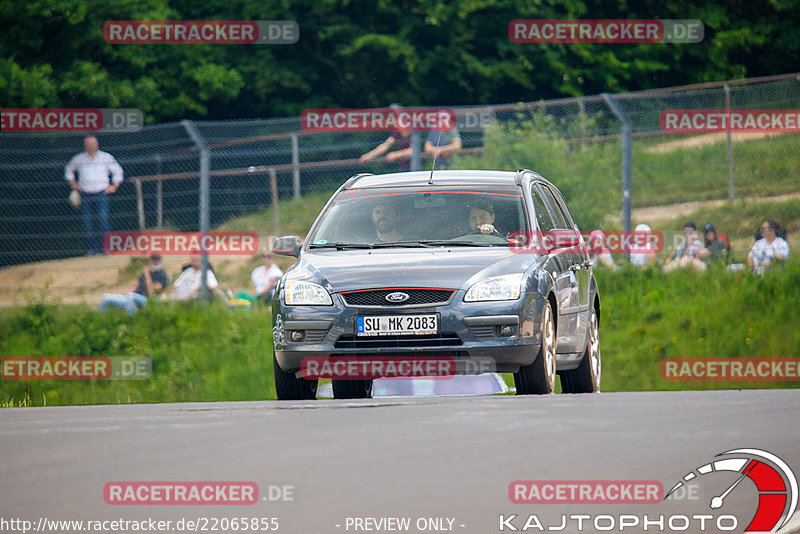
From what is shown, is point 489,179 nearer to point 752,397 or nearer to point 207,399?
point 752,397

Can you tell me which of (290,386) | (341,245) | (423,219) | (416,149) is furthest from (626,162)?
(290,386)

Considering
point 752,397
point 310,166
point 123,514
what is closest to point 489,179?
point 752,397

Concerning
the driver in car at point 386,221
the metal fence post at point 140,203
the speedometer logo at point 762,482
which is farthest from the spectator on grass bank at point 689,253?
the speedometer logo at point 762,482

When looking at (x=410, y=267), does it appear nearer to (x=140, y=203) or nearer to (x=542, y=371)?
(x=542, y=371)

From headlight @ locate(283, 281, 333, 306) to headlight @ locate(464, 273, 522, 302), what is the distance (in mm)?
997

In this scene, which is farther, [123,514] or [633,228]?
[633,228]

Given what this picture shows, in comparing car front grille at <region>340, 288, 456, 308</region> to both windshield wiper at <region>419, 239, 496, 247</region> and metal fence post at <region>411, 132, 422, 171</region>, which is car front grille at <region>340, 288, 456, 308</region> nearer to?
windshield wiper at <region>419, 239, 496, 247</region>

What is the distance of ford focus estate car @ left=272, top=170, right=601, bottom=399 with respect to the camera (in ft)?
32.8

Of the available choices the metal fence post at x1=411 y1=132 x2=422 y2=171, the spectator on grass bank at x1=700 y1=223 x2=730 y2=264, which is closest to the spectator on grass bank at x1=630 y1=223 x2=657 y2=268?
the spectator on grass bank at x1=700 y1=223 x2=730 y2=264

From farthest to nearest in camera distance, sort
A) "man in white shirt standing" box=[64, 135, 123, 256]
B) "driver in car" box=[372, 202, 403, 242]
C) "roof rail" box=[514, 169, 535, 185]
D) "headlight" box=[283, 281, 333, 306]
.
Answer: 1. "man in white shirt standing" box=[64, 135, 123, 256]
2. "roof rail" box=[514, 169, 535, 185]
3. "driver in car" box=[372, 202, 403, 242]
4. "headlight" box=[283, 281, 333, 306]

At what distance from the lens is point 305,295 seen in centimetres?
1025

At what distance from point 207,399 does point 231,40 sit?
21.4m

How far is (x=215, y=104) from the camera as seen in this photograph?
129 ft

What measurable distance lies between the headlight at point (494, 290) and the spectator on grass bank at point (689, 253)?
793cm
